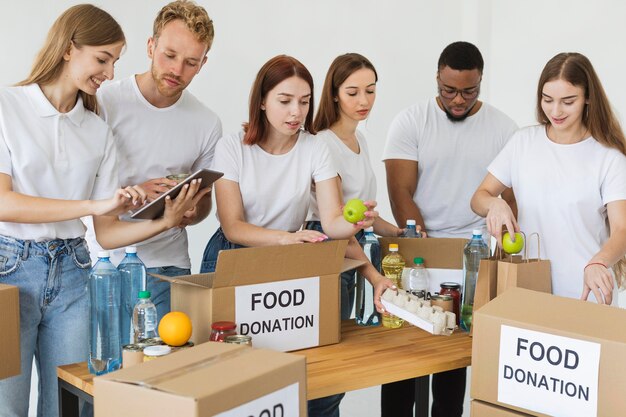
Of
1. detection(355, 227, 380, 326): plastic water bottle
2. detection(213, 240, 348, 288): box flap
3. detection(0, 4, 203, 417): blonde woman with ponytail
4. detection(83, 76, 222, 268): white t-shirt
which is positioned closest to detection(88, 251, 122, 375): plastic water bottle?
detection(0, 4, 203, 417): blonde woman with ponytail

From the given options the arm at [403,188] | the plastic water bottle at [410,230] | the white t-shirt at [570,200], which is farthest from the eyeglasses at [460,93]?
the plastic water bottle at [410,230]

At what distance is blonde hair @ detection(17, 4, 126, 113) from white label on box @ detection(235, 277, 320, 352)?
763 mm

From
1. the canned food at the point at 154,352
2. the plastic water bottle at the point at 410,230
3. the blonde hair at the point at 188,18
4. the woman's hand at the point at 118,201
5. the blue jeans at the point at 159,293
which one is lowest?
the blue jeans at the point at 159,293

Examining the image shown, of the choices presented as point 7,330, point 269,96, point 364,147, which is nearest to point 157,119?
point 269,96

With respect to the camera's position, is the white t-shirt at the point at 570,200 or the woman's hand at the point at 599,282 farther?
the white t-shirt at the point at 570,200

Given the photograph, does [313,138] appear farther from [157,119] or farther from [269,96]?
[157,119]

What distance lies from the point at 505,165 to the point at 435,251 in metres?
0.41

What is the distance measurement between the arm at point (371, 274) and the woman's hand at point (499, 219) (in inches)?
13.0

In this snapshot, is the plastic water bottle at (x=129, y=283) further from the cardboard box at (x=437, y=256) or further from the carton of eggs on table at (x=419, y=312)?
the cardboard box at (x=437, y=256)

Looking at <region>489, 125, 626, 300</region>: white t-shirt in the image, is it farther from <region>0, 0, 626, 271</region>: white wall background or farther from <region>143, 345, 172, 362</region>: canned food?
<region>0, 0, 626, 271</region>: white wall background

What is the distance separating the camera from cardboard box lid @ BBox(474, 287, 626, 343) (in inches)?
62.0

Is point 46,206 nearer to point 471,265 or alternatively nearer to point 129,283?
point 129,283

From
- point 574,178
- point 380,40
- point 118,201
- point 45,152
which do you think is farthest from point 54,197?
point 380,40

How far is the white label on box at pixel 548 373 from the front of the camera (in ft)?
5.08
